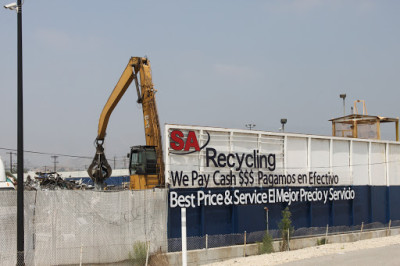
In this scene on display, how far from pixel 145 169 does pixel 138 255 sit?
236 inches

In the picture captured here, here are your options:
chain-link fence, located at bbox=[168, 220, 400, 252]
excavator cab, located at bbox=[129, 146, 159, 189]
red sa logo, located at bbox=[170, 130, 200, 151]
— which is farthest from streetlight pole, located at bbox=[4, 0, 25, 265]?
excavator cab, located at bbox=[129, 146, 159, 189]

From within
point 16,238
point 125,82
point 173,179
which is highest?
point 125,82

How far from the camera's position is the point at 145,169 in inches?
962

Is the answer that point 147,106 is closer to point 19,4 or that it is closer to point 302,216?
point 302,216

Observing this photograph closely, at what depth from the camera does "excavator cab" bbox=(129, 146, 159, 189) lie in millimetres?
24281

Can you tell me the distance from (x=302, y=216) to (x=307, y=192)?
128 centimetres

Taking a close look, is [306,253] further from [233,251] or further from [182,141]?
[182,141]

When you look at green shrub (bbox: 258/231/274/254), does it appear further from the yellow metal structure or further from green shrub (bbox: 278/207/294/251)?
the yellow metal structure

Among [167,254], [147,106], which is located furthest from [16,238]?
[147,106]

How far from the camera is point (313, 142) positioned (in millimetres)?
28250

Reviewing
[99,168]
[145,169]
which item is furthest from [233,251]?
[99,168]

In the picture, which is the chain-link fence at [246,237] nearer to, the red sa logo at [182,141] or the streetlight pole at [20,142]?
the red sa logo at [182,141]

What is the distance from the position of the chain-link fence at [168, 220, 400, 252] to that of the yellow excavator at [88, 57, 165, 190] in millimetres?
3010

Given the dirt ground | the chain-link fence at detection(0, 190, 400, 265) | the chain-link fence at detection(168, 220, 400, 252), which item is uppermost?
the chain-link fence at detection(0, 190, 400, 265)
